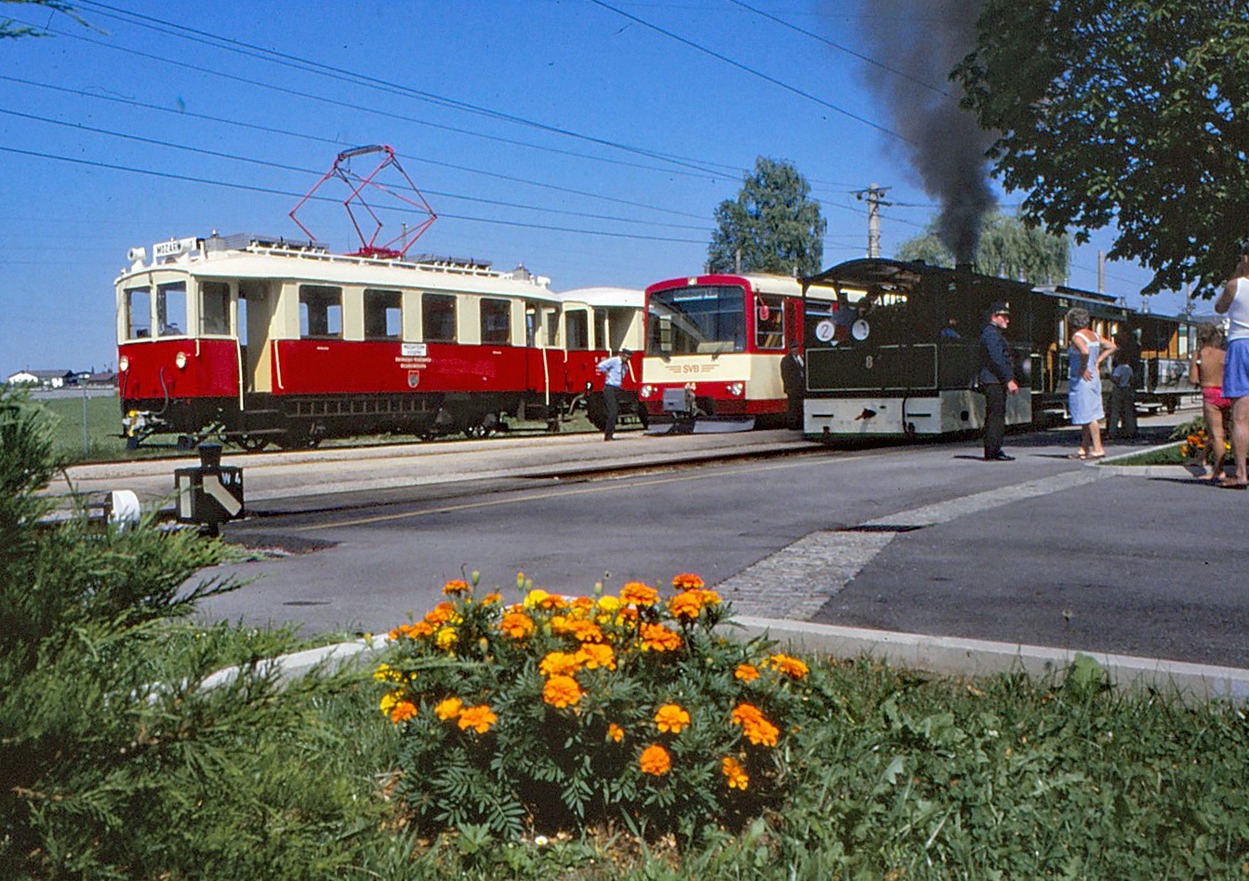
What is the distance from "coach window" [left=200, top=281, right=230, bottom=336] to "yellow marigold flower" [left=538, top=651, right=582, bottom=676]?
1885 centimetres

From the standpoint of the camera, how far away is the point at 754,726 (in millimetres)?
2869

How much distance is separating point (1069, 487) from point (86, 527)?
412 inches

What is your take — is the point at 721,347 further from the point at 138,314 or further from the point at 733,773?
the point at 733,773

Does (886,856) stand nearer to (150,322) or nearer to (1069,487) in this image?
(1069,487)

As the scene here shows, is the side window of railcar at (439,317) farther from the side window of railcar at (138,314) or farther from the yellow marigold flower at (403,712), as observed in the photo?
the yellow marigold flower at (403,712)

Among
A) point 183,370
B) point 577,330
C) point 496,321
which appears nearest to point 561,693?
point 183,370

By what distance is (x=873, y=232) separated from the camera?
42.8 meters

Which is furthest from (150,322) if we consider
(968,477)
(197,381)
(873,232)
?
(873,232)

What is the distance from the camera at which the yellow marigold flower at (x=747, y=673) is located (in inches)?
118

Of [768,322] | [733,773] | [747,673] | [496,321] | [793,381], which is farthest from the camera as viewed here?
[496,321]

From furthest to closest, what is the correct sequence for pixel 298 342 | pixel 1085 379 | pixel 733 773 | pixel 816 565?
pixel 298 342 < pixel 1085 379 < pixel 816 565 < pixel 733 773

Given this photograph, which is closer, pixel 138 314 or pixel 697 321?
pixel 138 314

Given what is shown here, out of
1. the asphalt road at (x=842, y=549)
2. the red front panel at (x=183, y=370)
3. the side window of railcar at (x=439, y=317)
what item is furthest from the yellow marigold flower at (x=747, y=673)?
the side window of railcar at (x=439, y=317)

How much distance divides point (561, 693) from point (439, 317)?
21701mm
